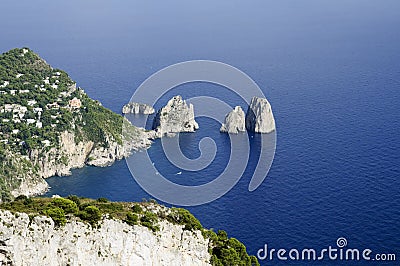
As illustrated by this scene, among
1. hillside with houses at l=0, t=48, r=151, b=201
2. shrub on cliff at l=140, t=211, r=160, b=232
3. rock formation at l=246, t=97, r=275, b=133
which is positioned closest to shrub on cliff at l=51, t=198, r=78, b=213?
shrub on cliff at l=140, t=211, r=160, b=232

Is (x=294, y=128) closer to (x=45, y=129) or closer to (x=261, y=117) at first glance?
(x=261, y=117)

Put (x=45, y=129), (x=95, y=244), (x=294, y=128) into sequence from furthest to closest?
(x=294, y=128)
(x=45, y=129)
(x=95, y=244)

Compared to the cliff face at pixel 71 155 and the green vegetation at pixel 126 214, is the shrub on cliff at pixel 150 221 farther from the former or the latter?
the cliff face at pixel 71 155

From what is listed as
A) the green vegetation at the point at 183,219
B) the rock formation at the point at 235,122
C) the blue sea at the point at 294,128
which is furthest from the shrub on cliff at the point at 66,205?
the rock formation at the point at 235,122

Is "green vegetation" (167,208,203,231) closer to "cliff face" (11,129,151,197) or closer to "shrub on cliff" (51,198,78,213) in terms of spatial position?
"shrub on cliff" (51,198,78,213)

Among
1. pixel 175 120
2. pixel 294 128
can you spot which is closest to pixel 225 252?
pixel 294 128

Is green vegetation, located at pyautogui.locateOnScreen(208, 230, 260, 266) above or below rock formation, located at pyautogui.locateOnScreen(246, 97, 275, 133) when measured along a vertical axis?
below

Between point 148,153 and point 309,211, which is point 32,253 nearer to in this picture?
point 309,211
